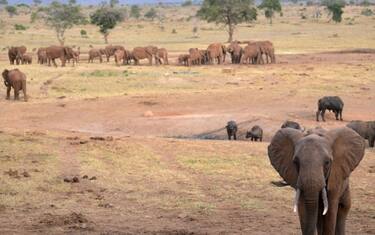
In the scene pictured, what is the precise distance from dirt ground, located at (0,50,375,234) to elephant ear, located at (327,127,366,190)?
248cm

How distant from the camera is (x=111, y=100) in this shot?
Result: 2544 centimetres

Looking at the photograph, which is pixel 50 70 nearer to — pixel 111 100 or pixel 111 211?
pixel 111 100

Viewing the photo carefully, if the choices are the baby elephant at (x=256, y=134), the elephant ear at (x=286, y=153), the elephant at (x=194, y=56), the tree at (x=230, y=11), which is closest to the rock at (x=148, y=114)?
the baby elephant at (x=256, y=134)

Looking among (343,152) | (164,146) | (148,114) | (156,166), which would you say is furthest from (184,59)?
(343,152)

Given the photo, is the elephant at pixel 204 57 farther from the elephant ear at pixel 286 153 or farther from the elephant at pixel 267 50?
the elephant ear at pixel 286 153

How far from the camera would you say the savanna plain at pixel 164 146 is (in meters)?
10.6

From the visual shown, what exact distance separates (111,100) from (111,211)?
48.4 feet

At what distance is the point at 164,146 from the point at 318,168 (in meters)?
9.80

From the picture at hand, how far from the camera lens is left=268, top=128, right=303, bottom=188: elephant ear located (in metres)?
7.48

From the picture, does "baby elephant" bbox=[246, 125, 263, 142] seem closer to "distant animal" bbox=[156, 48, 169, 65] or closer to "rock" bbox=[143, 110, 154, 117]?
"rock" bbox=[143, 110, 154, 117]

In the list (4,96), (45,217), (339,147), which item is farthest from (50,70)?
(339,147)

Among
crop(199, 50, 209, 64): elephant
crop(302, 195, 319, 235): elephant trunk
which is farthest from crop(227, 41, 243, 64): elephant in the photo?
crop(302, 195, 319, 235): elephant trunk

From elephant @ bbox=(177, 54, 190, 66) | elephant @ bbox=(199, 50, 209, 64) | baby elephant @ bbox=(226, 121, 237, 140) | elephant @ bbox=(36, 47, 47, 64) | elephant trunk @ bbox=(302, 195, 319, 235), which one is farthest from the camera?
elephant @ bbox=(199, 50, 209, 64)

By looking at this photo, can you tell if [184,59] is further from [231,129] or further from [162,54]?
[231,129]
